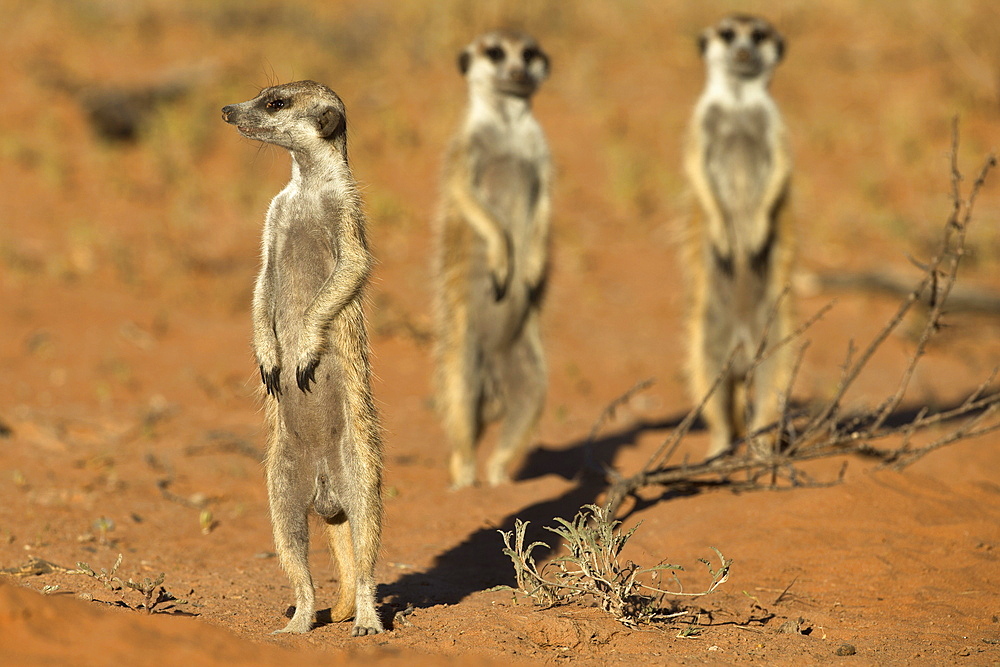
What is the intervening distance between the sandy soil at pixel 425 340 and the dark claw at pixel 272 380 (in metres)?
0.72

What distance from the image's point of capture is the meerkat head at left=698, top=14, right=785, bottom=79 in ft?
20.5

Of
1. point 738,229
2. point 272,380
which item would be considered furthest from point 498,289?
point 272,380

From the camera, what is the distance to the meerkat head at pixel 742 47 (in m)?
6.26

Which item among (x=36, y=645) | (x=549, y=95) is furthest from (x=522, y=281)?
(x=549, y=95)

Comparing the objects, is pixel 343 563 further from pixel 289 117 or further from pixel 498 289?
pixel 498 289

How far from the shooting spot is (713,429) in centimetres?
607

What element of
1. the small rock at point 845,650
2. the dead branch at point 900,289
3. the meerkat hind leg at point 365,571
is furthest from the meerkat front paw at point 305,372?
the dead branch at point 900,289

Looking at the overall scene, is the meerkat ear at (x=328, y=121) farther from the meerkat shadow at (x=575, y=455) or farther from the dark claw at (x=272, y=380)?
the meerkat shadow at (x=575, y=455)

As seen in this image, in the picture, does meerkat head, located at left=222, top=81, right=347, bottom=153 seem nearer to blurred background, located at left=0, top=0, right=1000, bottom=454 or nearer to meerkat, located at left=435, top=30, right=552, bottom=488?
meerkat, located at left=435, top=30, right=552, bottom=488

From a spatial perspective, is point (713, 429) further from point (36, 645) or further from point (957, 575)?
point (36, 645)

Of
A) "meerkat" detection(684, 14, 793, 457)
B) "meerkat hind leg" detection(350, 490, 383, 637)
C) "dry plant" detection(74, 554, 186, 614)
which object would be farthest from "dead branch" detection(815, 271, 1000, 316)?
"dry plant" detection(74, 554, 186, 614)

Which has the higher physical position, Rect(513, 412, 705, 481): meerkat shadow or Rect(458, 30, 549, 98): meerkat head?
Rect(458, 30, 549, 98): meerkat head

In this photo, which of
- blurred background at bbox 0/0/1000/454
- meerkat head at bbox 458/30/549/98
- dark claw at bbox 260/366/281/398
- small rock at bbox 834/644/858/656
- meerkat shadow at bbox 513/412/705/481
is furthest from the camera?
blurred background at bbox 0/0/1000/454

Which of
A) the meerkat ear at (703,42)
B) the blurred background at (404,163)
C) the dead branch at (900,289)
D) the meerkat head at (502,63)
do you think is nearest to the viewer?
the meerkat head at (502,63)
